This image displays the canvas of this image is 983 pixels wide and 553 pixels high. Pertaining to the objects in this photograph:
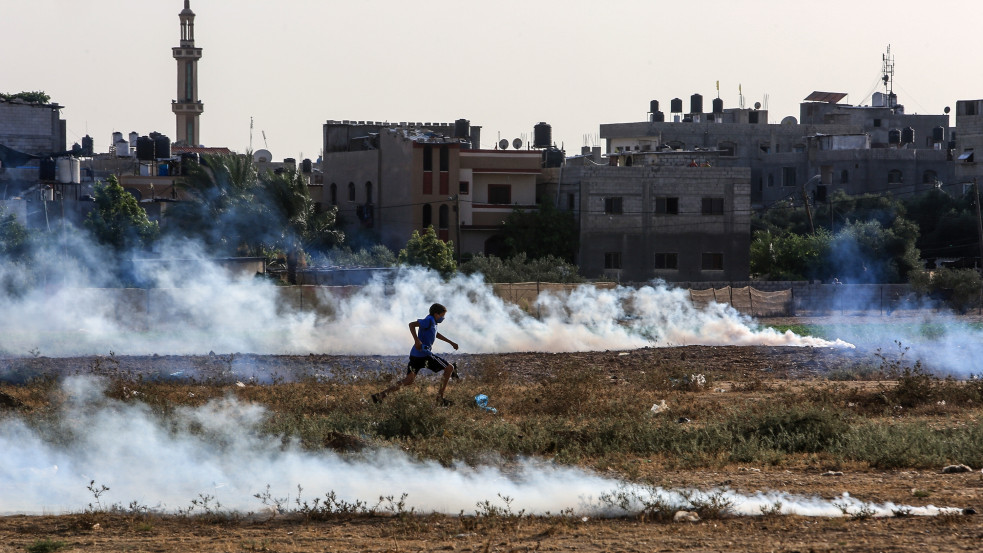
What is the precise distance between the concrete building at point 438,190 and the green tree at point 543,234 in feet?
5.38

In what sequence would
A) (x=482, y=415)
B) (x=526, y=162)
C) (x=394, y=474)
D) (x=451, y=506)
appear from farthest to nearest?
(x=526, y=162) < (x=482, y=415) < (x=394, y=474) < (x=451, y=506)

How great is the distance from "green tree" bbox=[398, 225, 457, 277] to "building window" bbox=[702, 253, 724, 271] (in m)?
16.0

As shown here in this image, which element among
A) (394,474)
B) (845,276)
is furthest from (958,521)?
(845,276)

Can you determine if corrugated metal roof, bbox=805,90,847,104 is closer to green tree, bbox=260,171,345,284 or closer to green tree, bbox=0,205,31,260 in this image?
green tree, bbox=260,171,345,284

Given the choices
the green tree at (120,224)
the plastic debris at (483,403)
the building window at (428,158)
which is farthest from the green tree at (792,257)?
the plastic debris at (483,403)

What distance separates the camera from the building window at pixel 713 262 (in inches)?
2213

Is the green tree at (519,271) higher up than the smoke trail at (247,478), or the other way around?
the green tree at (519,271)

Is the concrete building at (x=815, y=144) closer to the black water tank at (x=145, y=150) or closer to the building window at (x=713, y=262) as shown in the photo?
the building window at (x=713, y=262)

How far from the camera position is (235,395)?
18016 millimetres

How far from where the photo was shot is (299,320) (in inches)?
1231

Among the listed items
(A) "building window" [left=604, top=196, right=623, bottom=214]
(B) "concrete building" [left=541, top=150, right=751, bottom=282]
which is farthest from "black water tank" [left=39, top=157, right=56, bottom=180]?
(A) "building window" [left=604, top=196, right=623, bottom=214]

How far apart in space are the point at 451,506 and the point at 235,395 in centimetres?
896

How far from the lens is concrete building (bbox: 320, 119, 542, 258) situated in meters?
56.2

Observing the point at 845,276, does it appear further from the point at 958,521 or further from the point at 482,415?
the point at 958,521
